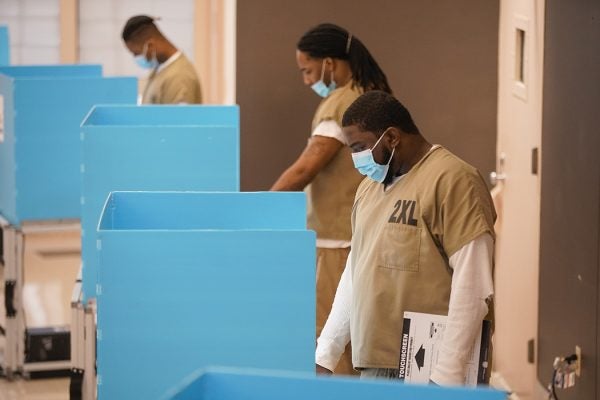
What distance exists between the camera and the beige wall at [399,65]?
189 inches

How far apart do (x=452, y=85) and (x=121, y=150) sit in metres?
1.83

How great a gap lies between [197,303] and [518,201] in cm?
221

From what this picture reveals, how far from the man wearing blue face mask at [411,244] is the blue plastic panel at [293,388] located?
98 cm

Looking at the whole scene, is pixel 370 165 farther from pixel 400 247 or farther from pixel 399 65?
pixel 399 65

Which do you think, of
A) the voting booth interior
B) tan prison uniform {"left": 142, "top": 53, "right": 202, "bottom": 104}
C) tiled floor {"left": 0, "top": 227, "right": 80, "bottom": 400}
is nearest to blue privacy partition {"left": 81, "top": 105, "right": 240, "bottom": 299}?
the voting booth interior

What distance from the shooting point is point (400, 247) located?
99.5 inches

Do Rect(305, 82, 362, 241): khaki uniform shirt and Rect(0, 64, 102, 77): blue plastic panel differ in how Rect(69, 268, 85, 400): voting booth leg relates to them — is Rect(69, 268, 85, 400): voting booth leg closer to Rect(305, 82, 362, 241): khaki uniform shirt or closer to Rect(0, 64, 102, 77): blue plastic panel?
Rect(305, 82, 362, 241): khaki uniform shirt

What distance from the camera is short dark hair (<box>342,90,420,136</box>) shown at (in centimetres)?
257

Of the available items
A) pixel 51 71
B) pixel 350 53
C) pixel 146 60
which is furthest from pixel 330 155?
pixel 51 71

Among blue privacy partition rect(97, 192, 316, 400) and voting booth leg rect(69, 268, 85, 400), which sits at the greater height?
blue privacy partition rect(97, 192, 316, 400)

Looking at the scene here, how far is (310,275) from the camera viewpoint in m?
2.46

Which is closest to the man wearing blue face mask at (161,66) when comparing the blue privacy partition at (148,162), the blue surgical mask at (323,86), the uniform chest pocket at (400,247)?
the blue surgical mask at (323,86)

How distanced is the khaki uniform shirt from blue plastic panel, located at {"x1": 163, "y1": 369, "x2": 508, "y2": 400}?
8.11 ft

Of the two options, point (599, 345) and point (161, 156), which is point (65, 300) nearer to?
point (161, 156)
